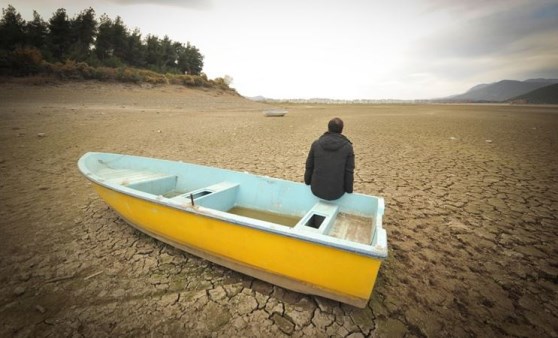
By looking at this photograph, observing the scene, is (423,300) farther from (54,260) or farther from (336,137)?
(54,260)

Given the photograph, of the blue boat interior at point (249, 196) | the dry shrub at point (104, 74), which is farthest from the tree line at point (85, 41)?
the blue boat interior at point (249, 196)

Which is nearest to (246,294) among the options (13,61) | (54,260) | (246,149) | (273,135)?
(54,260)

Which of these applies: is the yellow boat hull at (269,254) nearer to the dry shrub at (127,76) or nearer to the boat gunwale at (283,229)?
the boat gunwale at (283,229)

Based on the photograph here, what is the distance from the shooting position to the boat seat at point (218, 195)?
11.0 ft

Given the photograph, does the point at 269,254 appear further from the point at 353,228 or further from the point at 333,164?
the point at 333,164

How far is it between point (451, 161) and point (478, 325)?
6.63m

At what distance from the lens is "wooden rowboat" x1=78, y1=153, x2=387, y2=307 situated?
84.3 inches

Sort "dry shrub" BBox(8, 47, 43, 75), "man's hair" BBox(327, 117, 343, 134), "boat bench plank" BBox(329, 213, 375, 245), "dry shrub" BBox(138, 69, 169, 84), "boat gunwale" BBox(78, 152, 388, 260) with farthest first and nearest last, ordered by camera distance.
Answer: "dry shrub" BBox(138, 69, 169, 84) → "dry shrub" BBox(8, 47, 43, 75) → "man's hair" BBox(327, 117, 343, 134) → "boat bench plank" BBox(329, 213, 375, 245) → "boat gunwale" BBox(78, 152, 388, 260)

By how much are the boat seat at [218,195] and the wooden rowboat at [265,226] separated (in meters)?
0.02

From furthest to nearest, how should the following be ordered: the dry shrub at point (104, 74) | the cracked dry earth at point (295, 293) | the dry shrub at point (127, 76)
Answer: the dry shrub at point (127, 76), the dry shrub at point (104, 74), the cracked dry earth at point (295, 293)

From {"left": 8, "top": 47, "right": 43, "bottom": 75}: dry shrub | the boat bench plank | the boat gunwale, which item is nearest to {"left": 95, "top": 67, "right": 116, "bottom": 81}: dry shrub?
{"left": 8, "top": 47, "right": 43, "bottom": 75}: dry shrub

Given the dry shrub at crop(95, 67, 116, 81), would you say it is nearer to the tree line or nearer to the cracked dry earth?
the tree line

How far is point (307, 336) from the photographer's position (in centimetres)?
219

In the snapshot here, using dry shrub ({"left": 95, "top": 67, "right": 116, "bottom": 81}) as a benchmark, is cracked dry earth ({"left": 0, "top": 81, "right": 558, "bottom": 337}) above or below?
below
